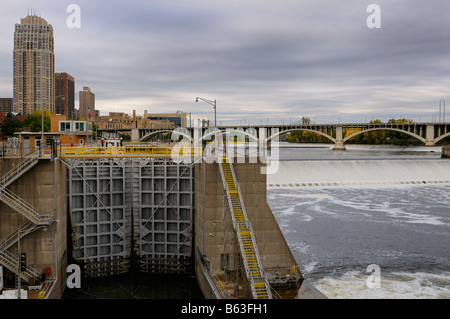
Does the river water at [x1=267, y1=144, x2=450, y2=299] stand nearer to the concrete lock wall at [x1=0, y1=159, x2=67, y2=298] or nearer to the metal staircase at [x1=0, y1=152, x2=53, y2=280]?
the concrete lock wall at [x1=0, y1=159, x2=67, y2=298]

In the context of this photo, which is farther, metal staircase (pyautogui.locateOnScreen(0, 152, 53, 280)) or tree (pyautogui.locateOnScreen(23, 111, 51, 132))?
tree (pyautogui.locateOnScreen(23, 111, 51, 132))

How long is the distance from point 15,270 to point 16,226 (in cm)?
227

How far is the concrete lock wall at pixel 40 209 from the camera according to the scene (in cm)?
2181

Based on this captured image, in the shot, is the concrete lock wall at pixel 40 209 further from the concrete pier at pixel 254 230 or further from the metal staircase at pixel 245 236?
the metal staircase at pixel 245 236

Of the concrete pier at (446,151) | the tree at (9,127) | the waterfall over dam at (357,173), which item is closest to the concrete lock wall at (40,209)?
the waterfall over dam at (357,173)

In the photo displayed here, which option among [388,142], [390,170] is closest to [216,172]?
[390,170]

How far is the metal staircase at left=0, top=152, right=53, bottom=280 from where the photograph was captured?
2088 cm

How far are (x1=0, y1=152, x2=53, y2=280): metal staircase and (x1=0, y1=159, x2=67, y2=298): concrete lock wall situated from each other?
0.82 ft

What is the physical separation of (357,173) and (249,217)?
175 ft

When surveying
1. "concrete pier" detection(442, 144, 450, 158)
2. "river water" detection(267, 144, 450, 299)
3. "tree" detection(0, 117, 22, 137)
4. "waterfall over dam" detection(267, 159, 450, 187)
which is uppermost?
"tree" detection(0, 117, 22, 137)

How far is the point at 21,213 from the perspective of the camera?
67.5 ft

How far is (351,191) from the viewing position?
206ft

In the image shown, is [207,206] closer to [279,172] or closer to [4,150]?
[4,150]

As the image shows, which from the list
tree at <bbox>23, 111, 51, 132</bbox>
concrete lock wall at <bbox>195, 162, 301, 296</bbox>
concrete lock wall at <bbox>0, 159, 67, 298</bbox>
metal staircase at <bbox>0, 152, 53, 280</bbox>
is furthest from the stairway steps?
tree at <bbox>23, 111, 51, 132</bbox>
